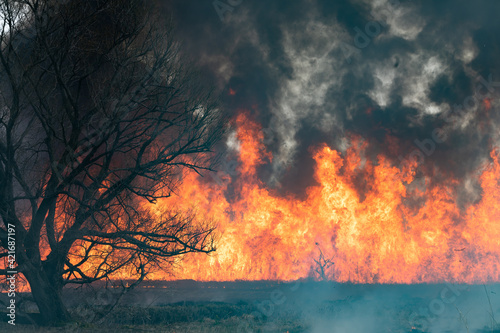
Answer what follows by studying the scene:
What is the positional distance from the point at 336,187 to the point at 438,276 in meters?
13.1

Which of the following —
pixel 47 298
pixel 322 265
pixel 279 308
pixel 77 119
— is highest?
pixel 77 119

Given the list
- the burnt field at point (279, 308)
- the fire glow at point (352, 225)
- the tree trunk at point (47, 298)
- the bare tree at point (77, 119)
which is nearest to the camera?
the bare tree at point (77, 119)

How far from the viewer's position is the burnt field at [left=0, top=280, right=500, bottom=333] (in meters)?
15.0

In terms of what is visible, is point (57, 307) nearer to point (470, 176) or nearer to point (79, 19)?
point (79, 19)

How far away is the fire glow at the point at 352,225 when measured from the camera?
105ft

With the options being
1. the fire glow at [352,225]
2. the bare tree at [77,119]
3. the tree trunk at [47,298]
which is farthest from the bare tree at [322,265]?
the tree trunk at [47,298]

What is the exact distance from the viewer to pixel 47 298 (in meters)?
12.1

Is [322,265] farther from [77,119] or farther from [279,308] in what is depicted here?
[77,119]

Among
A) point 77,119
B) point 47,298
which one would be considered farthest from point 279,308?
point 77,119

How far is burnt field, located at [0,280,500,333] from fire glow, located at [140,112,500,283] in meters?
1.56

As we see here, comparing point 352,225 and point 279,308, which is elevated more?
point 352,225

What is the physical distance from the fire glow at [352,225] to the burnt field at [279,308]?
156cm

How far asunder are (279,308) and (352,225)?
12804 millimetres

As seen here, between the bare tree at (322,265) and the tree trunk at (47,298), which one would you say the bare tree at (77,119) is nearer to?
the tree trunk at (47,298)
